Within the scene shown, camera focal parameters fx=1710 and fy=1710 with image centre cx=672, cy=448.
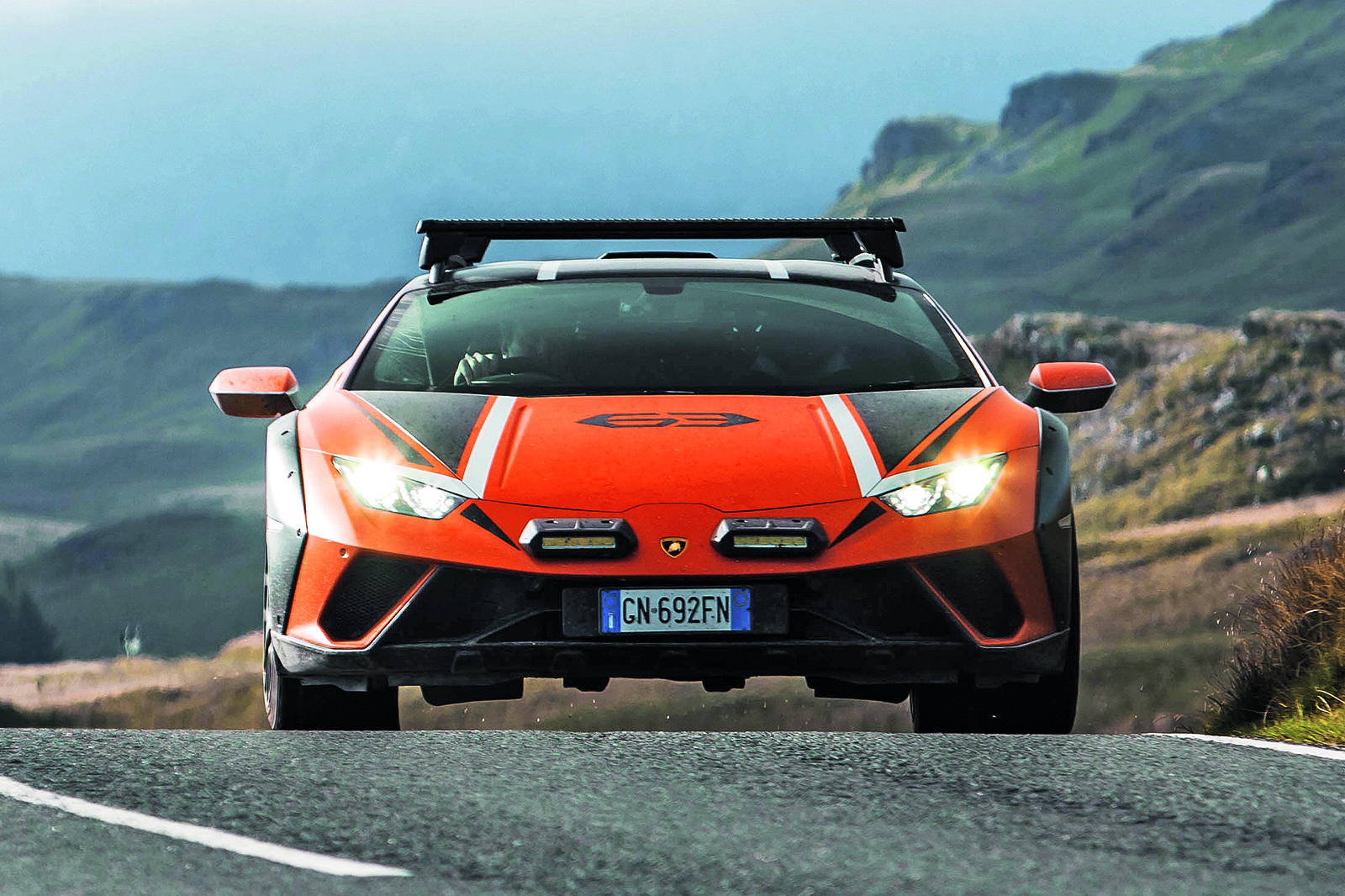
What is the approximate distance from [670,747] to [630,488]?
1.06 meters

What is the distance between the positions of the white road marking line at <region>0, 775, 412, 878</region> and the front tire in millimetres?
873

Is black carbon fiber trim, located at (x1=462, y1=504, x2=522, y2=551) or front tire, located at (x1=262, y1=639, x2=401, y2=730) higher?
black carbon fiber trim, located at (x1=462, y1=504, x2=522, y2=551)

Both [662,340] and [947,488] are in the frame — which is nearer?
[947,488]

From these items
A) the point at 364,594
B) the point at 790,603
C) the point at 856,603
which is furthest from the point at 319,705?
the point at 856,603

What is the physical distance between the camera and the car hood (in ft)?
16.6

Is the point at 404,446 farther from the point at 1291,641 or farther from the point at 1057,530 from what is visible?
the point at 1291,641

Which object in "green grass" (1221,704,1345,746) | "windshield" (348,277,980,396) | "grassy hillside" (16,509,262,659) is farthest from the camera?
"grassy hillside" (16,509,262,659)

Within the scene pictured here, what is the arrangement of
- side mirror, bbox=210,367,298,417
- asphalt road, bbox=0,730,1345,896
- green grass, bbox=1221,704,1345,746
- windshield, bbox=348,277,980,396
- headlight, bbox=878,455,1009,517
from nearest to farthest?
1. asphalt road, bbox=0,730,1345,896
2. headlight, bbox=878,455,1009,517
3. side mirror, bbox=210,367,298,417
4. windshield, bbox=348,277,980,396
5. green grass, bbox=1221,704,1345,746

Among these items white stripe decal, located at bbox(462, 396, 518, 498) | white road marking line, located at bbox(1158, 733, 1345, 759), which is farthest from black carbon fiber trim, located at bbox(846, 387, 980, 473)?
white road marking line, located at bbox(1158, 733, 1345, 759)

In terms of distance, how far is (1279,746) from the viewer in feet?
18.9

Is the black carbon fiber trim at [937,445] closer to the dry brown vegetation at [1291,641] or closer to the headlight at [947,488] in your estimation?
the headlight at [947,488]

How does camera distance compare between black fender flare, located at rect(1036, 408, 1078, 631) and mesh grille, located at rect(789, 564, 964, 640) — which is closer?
mesh grille, located at rect(789, 564, 964, 640)

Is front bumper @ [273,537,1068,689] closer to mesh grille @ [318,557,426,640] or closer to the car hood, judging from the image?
mesh grille @ [318,557,426,640]

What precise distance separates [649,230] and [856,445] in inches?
74.1
